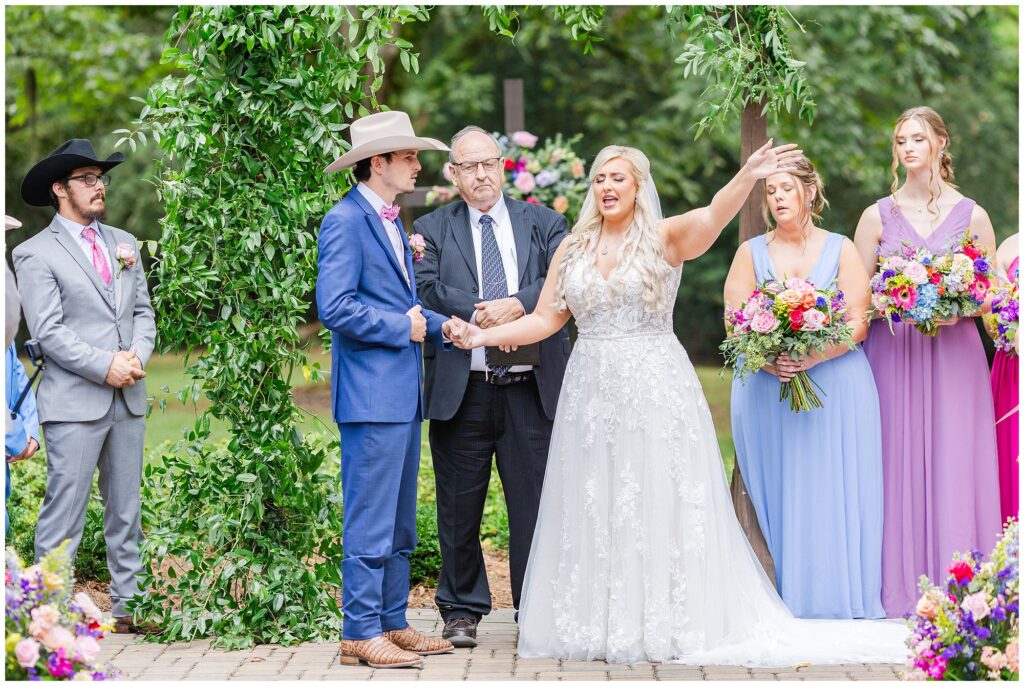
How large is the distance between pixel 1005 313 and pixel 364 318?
2925 mm


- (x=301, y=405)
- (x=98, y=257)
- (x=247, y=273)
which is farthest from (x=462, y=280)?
(x=301, y=405)

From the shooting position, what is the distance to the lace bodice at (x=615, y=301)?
522cm

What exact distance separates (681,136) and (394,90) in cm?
424

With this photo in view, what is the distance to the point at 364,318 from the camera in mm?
4918

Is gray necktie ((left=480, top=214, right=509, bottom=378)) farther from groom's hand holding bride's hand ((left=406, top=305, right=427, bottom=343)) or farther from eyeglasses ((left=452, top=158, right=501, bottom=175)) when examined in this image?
groom's hand holding bride's hand ((left=406, top=305, right=427, bottom=343))

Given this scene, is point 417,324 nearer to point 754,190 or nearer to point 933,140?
point 754,190

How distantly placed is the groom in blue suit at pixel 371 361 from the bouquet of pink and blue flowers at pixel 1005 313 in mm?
2644

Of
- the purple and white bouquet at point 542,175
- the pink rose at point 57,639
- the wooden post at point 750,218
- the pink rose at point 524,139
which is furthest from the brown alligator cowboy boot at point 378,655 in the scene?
the pink rose at point 524,139

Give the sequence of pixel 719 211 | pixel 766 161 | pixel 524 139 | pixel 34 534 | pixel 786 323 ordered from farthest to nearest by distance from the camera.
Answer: pixel 524 139
pixel 34 534
pixel 786 323
pixel 719 211
pixel 766 161

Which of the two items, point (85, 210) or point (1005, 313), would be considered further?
point (85, 210)

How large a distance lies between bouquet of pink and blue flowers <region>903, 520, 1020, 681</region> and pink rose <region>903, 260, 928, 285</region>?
1714mm

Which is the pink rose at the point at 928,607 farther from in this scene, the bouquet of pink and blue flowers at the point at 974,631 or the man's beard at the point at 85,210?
the man's beard at the point at 85,210

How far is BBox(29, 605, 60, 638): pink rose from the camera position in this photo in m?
3.70

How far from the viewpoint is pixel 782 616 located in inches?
205
